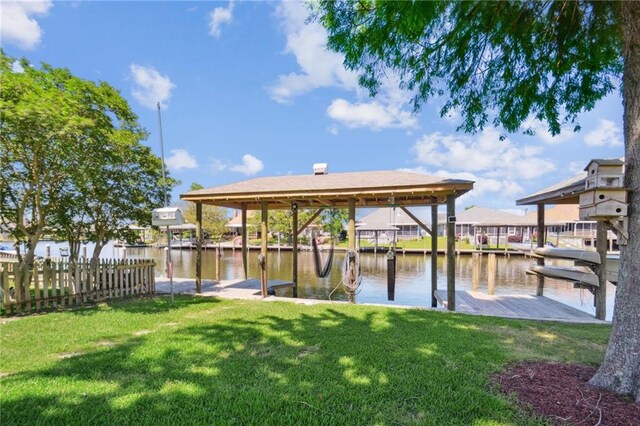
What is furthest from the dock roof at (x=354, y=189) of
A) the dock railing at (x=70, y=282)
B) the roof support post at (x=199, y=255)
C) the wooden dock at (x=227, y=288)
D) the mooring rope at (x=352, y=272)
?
the wooden dock at (x=227, y=288)

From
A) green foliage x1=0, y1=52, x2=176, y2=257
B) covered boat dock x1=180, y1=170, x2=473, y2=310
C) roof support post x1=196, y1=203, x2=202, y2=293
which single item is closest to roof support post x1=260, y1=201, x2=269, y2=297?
covered boat dock x1=180, y1=170, x2=473, y2=310

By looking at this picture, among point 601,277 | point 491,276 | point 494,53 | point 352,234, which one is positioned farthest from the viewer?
point 491,276

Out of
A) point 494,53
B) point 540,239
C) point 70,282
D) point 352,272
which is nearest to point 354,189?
point 352,272

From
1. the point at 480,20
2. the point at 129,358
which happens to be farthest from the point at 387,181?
the point at 129,358

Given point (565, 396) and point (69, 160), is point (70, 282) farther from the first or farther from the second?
point (565, 396)

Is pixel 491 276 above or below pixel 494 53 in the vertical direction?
below

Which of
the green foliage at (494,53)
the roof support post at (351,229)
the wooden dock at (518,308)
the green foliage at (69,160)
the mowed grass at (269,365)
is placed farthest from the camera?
the roof support post at (351,229)

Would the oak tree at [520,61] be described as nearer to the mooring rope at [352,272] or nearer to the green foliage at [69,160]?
the mooring rope at [352,272]

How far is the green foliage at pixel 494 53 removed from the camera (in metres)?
3.75

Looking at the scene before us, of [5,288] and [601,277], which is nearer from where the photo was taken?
[5,288]

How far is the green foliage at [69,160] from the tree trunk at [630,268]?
289 inches

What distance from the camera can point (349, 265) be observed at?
7.29 metres

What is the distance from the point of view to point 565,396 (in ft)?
8.90

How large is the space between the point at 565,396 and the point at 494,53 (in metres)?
4.24
